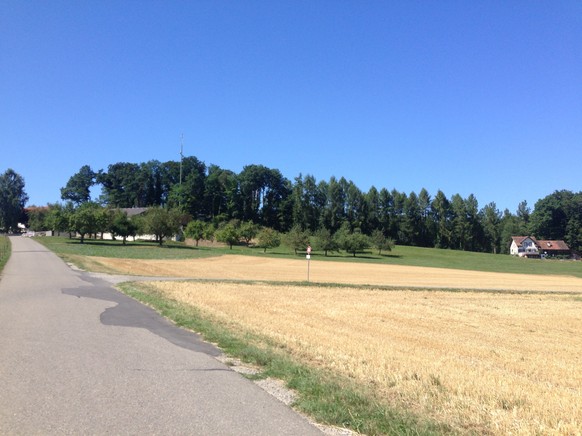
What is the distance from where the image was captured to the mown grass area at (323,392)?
550cm

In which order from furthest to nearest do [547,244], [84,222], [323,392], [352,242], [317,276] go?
[547,244], [352,242], [84,222], [317,276], [323,392]

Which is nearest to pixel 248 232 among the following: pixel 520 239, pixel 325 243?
pixel 325 243

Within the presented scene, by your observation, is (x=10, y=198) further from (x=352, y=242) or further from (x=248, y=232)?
(x=352, y=242)

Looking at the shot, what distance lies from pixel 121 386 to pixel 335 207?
132217 millimetres

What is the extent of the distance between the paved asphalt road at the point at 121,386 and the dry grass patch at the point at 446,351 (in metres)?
2.09

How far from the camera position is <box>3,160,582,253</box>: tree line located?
138 meters

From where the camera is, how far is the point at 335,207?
452ft

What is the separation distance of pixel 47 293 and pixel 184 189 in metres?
118

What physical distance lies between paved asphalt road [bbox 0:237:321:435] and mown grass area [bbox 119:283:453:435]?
41 centimetres

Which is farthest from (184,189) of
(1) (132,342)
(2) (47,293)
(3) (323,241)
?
(1) (132,342)

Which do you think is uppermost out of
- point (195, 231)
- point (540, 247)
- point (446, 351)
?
point (195, 231)

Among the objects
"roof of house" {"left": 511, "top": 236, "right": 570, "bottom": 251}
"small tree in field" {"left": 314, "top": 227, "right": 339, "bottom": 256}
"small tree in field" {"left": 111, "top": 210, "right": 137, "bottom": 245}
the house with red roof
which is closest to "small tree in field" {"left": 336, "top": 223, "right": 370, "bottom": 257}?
"small tree in field" {"left": 314, "top": 227, "right": 339, "bottom": 256}

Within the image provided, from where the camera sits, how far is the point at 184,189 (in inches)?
5281

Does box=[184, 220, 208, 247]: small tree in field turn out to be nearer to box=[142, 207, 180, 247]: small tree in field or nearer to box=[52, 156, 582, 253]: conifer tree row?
box=[142, 207, 180, 247]: small tree in field
